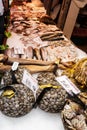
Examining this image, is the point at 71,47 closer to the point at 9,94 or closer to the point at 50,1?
the point at 9,94

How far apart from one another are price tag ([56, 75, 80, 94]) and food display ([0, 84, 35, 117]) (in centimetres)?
24

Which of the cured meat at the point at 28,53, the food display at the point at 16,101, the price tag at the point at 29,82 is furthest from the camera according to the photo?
the cured meat at the point at 28,53

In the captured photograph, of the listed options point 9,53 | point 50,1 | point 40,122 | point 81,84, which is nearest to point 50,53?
point 9,53

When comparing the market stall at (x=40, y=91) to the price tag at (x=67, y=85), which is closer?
the market stall at (x=40, y=91)

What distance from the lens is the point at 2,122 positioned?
1151 millimetres

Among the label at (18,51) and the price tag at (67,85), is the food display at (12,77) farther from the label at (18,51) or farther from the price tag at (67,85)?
the label at (18,51)

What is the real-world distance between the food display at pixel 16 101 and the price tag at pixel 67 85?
0.80 ft

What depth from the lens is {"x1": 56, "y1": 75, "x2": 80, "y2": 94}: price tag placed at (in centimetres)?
126

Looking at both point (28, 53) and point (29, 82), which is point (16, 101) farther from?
point (28, 53)

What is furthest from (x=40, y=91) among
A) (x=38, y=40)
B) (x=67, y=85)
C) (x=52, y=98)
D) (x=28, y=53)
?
(x=38, y=40)

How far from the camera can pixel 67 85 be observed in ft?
4.29

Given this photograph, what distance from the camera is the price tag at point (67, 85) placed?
126 centimetres

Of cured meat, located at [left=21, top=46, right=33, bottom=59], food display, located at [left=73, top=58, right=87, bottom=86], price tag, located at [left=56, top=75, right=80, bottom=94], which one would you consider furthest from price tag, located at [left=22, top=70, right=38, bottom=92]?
cured meat, located at [left=21, top=46, right=33, bottom=59]

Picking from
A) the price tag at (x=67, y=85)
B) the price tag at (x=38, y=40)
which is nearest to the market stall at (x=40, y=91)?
the price tag at (x=67, y=85)
